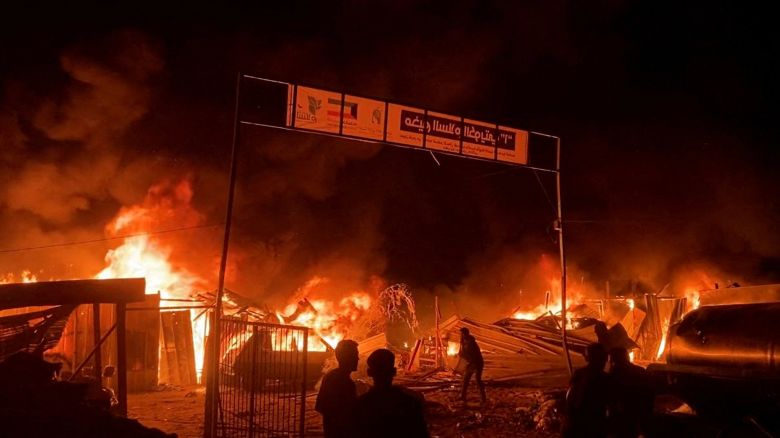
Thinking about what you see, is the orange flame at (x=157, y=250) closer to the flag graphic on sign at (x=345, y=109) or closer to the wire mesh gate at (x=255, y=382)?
the wire mesh gate at (x=255, y=382)

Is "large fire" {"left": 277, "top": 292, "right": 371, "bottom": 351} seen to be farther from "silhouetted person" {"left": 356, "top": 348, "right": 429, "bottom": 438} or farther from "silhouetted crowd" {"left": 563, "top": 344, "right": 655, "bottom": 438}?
"silhouetted person" {"left": 356, "top": 348, "right": 429, "bottom": 438}

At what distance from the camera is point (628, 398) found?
16.2 feet

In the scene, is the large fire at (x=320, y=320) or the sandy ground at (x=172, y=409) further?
the large fire at (x=320, y=320)

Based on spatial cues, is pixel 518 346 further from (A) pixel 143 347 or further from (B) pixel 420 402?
(B) pixel 420 402

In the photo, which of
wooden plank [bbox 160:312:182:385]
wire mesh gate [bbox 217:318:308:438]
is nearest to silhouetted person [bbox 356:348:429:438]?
wire mesh gate [bbox 217:318:308:438]

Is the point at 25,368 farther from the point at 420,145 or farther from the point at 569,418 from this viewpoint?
the point at 420,145

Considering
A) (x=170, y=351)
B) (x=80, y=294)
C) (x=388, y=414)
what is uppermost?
(x=80, y=294)

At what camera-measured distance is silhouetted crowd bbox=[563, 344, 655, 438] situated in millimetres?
4574

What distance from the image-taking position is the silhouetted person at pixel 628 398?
16.1 feet

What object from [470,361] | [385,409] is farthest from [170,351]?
[385,409]

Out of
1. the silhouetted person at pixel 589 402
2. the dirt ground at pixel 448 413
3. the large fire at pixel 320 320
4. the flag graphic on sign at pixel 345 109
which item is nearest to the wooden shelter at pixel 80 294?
the dirt ground at pixel 448 413

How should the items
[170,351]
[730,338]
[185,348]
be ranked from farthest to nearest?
[185,348], [170,351], [730,338]

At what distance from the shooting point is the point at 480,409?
36.6 feet

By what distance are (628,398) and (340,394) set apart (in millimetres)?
2553
